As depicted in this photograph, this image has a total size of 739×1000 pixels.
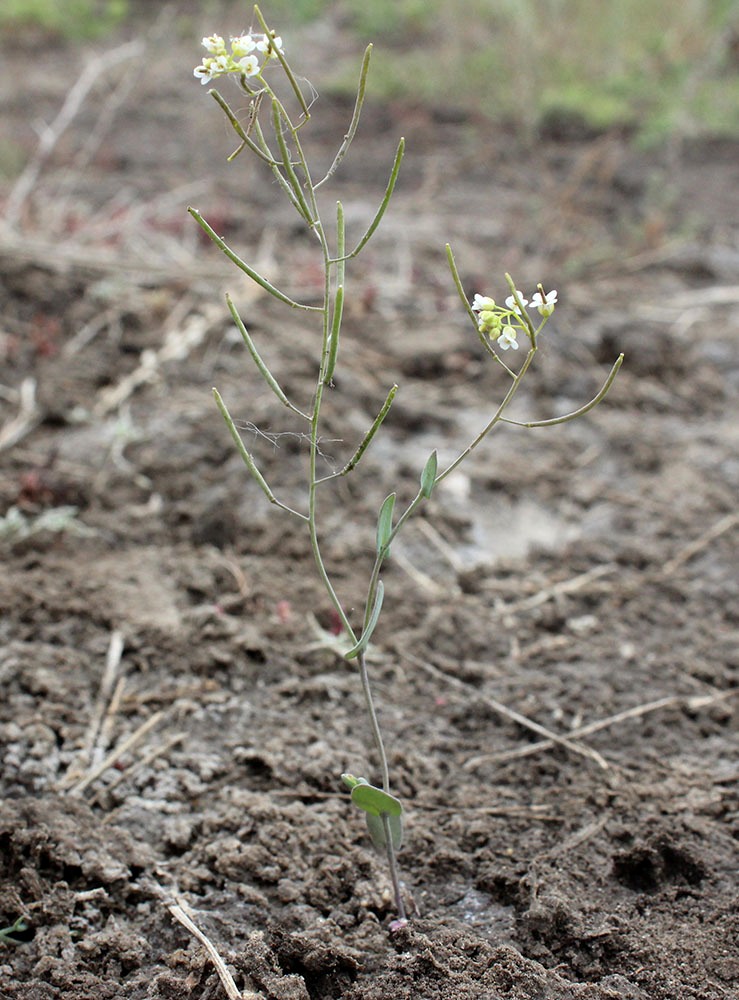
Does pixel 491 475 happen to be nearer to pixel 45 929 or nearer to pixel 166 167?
pixel 45 929

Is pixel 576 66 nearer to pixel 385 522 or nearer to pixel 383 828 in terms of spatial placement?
pixel 385 522

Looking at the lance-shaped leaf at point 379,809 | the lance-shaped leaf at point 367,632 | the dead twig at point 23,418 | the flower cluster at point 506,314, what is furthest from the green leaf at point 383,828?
the dead twig at point 23,418

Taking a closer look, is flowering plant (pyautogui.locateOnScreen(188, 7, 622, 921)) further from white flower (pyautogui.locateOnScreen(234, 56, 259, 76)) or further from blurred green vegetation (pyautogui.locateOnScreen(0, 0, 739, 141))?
blurred green vegetation (pyautogui.locateOnScreen(0, 0, 739, 141))

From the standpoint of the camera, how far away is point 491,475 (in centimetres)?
Answer: 344

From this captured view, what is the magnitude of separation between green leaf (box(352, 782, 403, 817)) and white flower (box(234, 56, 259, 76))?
1120mm

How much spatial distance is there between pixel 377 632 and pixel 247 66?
5.37 ft

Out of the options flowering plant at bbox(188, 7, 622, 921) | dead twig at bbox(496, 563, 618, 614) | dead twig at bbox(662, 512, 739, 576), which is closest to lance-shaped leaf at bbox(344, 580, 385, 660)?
flowering plant at bbox(188, 7, 622, 921)

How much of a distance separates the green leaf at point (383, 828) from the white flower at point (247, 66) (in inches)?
47.7

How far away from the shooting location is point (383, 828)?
165cm

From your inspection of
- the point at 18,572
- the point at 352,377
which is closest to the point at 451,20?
the point at 352,377

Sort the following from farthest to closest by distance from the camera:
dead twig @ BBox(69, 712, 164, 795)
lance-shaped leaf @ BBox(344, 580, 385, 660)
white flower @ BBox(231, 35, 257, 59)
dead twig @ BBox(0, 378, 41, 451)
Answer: dead twig @ BBox(0, 378, 41, 451)
dead twig @ BBox(69, 712, 164, 795)
lance-shaped leaf @ BBox(344, 580, 385, 660)
white flower @ BBox(231, 35, 257, 59)

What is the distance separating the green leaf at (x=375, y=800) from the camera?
1562 mm

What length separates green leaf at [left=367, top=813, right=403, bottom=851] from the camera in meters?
1.64

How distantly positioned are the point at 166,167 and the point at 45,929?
17.1 ft
